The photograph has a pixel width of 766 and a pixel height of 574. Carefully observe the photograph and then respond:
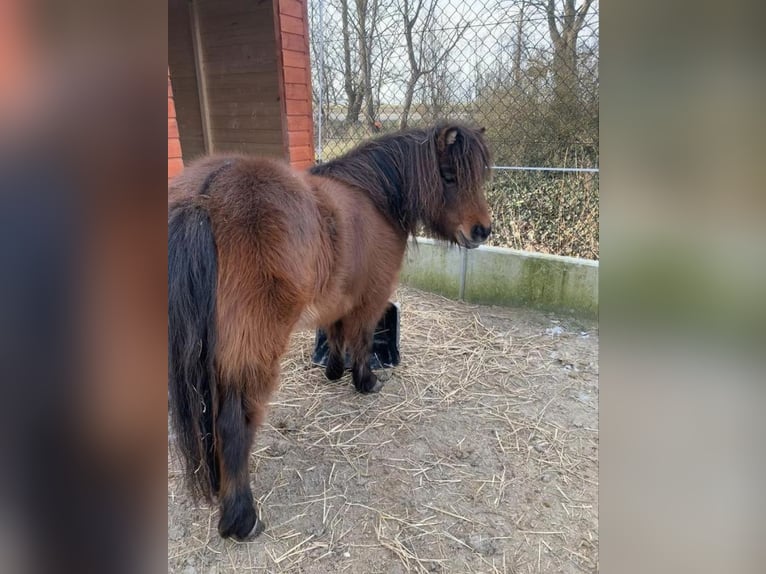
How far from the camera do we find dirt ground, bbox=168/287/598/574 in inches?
64.4

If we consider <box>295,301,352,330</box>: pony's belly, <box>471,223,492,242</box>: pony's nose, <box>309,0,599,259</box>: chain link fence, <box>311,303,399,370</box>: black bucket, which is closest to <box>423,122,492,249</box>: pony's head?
<box>471,223,492,242</box>: pony's nose

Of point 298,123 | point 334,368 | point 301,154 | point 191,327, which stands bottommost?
point 334,368

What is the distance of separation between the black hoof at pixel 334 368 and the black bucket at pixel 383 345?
0.16 metres

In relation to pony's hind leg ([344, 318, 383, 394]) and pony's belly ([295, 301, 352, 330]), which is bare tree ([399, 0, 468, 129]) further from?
pony's belly ([295, 301, 352, 330])

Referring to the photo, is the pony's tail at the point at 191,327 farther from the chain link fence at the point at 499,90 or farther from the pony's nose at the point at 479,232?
the chain link fence at the point at 499,90

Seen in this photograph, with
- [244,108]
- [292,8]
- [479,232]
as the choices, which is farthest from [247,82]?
[479,232]

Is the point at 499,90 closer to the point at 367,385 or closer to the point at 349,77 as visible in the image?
the point at 349,77

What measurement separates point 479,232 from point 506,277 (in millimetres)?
1206

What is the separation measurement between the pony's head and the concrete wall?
663 millimetres

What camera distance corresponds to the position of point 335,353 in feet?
8.95
